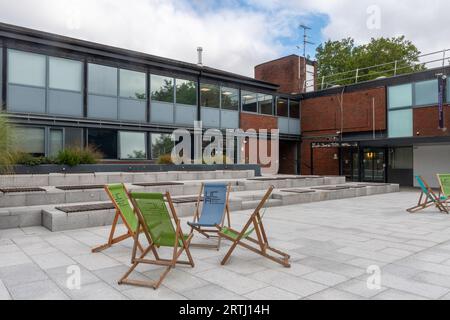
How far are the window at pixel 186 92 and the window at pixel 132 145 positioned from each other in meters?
3.08

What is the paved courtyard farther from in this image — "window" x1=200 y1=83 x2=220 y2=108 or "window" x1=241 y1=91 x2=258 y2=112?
"window" x1=241 y1=91 x2=258 y2=112

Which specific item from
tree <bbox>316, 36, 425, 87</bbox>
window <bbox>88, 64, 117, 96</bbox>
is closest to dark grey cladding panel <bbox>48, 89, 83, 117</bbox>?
window <bbox>88, 64, 117, 96</bbox>

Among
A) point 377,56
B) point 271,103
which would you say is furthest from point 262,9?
point 377,56

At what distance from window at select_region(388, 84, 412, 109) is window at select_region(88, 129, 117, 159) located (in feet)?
49.8

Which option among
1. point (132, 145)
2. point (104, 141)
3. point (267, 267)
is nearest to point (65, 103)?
point (104, 141)

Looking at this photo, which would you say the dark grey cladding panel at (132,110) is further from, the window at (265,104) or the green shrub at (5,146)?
the green shrub at (5,146)

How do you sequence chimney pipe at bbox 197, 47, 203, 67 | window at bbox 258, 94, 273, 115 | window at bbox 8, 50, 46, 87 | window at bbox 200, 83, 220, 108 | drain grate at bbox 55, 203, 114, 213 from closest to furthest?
1. drain grate at bbox 55, 203, 114, 213
2. window at bbox 8, 50, 46, 87
3. window at bbox 200, 83, 220, 108
4. chimney pipe at bbox 197, 47, 203, 67
5. window at bbox 258, 94, 273, 115

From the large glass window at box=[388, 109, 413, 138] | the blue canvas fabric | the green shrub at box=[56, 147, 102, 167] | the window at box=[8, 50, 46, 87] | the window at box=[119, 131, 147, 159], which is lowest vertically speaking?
the blue canvas fabric

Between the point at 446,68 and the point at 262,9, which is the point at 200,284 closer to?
the point at 262,9

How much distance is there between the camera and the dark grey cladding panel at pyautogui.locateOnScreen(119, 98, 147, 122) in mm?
17422

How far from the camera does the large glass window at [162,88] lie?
18.6 metres

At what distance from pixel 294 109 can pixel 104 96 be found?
46.4 ft

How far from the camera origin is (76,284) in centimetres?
403
